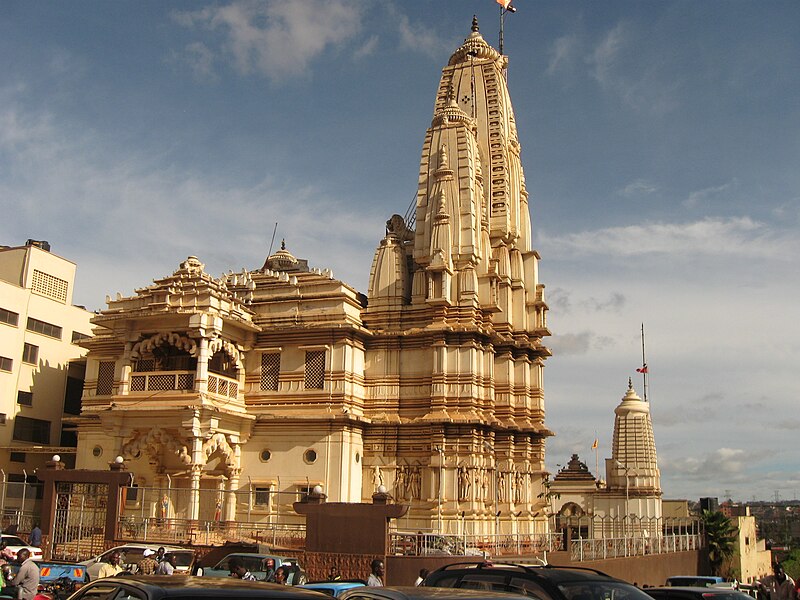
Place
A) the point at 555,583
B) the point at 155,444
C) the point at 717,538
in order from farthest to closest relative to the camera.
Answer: the point at 717,538
the point at 155,444
the point at 555,583

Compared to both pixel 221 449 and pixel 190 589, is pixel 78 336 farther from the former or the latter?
pixel 190 589

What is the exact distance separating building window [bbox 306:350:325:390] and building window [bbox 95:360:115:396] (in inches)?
351

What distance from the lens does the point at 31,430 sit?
41.3 m

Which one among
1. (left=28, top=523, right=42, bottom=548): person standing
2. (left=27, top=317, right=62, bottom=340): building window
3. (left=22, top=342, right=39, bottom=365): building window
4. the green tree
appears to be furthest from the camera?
the green tree

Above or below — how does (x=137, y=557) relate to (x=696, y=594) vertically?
below

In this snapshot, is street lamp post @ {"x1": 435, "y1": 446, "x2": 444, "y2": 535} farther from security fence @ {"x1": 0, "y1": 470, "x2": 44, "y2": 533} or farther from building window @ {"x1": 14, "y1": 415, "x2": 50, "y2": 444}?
building window @ {"x1": 14, "y1": 415, "x2": 50, "y2": 444}

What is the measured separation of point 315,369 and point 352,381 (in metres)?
1.65

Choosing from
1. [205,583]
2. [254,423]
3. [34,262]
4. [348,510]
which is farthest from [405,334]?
[205,583]

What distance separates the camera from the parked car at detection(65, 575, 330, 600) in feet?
21.2

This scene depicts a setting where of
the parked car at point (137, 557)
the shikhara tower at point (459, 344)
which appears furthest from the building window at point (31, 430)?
the parked car at point (137, 557)

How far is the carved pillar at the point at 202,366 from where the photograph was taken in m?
32.5

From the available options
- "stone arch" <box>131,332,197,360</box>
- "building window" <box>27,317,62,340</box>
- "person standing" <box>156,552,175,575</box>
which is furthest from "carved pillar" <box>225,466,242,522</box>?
"building window" <box>27,317,62,340</box>

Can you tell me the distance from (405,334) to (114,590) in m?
29.5

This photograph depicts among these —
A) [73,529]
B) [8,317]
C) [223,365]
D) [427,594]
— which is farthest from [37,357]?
[427,594]
